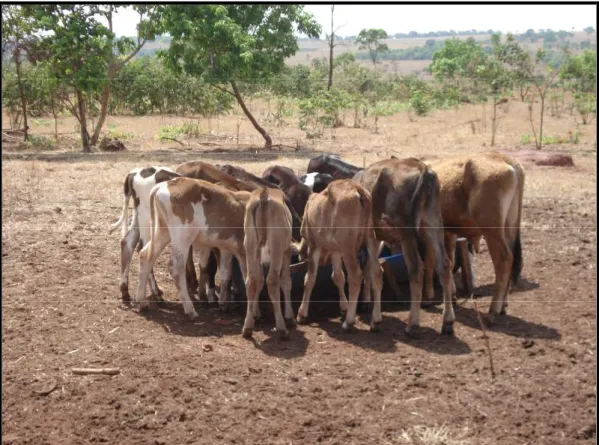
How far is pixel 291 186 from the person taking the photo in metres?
7.77

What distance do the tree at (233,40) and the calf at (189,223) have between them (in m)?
10.7

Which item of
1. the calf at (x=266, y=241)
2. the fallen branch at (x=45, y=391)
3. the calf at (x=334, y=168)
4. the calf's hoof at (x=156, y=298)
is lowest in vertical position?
the fallen branch at (x=45, y=391)

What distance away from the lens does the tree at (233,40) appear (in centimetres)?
1789

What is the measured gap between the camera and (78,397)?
474 centimetres

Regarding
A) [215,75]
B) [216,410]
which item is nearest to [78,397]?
[216,410]

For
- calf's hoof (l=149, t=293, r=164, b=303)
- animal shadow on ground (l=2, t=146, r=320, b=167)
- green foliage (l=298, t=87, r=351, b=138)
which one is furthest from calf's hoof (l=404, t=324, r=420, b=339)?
green foliage (l=298, t=87, r=351, b=138)

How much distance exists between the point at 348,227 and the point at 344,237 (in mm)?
92

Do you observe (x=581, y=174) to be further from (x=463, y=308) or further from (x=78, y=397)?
(x=78, y=397)

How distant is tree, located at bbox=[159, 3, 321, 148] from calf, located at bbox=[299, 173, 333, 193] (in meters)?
9.34

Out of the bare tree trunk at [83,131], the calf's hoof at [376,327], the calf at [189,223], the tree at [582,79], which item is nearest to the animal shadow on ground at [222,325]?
the calf at [189,223]

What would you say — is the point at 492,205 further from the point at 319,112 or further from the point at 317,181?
the point at 319,112

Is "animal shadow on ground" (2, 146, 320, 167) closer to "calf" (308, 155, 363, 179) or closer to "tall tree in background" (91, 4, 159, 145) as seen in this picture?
"tall tree in background" (91, 4, 159, 145)

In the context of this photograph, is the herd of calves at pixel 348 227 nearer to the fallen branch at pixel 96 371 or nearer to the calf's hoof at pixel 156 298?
the calf's hoof at pixel 156 298

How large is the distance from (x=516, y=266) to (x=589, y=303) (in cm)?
71
